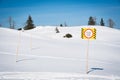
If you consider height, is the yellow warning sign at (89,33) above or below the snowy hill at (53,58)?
above

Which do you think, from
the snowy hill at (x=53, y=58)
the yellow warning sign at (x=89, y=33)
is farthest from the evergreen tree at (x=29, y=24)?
the yellow warning sign at (x=89, y=33)

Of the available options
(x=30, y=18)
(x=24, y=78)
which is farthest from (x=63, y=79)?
(x=30, y=18)

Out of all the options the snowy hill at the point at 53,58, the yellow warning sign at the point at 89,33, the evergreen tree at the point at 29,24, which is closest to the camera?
the yellow warning sign at the point at 89,33

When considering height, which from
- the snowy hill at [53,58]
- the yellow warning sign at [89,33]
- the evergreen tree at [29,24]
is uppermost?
the evergreen tree at [29,24]

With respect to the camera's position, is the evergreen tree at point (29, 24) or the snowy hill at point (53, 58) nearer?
the snowy hill at point (53, 58)

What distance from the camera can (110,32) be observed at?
7769cm

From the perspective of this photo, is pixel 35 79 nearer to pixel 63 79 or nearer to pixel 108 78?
pixel 63 79

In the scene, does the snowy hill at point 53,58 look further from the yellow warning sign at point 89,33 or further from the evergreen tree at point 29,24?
the evergreen tree at point 29,24

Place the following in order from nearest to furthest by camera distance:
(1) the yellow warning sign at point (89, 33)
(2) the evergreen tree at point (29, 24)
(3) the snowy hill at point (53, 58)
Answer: (1) the yellow warning sign at point (89, 33) < (3) the snowy hill at point (53, 58) < (2) the evergreen tree at point (29, 24)

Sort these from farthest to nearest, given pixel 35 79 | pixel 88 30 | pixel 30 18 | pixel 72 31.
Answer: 1. pixel 30 18
2. pixel 72 31
3. pixel 88 30
4. pixel 35 79

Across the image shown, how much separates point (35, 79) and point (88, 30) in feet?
16.5

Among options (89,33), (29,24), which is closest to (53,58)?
(89,33)

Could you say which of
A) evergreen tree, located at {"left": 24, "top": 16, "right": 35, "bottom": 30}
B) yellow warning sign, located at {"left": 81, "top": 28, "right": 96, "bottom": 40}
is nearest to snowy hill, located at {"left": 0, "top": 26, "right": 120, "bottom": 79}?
yellow warning sign, located at {"left": 81, "top": 28, "right": 96, "bottom": 40}

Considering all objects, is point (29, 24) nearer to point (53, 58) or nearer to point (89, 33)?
point (53, 58)
